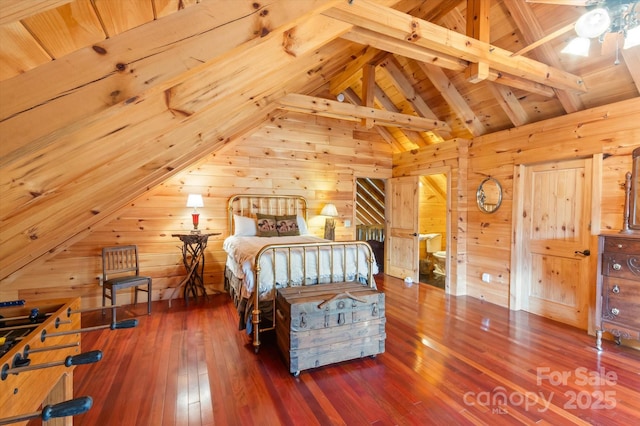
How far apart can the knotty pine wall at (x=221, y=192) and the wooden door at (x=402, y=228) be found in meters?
0.52

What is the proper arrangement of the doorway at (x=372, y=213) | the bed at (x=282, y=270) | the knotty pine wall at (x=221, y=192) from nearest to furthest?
1. the bed at (x=282, y=270)
2. the knotty pine wall at (x=221, y=192)
3. the doorway at (x=372, y=213)

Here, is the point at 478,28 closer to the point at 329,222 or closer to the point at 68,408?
the point at 329,222

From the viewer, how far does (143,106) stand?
3.32ft

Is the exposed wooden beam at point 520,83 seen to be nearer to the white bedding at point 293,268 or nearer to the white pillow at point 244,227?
the white bedding at point 293,268

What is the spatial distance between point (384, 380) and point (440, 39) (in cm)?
270

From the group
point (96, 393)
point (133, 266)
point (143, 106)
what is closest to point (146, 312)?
point (133, 266)

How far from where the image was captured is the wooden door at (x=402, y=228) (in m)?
5.14

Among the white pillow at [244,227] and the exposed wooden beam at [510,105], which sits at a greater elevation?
the exposed wooden beam at [510,105]

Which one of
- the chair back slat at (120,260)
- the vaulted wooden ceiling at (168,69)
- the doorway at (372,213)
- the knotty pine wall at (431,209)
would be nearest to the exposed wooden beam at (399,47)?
the vaulted wooden ceiling at (168,69)

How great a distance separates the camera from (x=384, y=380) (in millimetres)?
2205

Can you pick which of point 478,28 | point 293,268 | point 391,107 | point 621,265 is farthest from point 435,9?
point 293,268

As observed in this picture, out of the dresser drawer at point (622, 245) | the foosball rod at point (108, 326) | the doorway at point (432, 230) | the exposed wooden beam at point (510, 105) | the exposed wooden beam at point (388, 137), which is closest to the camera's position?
the foosball rod at point (108, 326)

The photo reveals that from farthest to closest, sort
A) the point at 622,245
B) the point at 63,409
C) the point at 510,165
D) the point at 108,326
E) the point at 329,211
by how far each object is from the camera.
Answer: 1. the point at 329,211
2. the point at 510,165
3. the point at 622,245
4. the point at 108,326
5. the point at 63,409

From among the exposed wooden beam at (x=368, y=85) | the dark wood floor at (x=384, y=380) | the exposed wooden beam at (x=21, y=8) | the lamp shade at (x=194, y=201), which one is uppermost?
the exposed wooden beam at (x=368, y=85)
